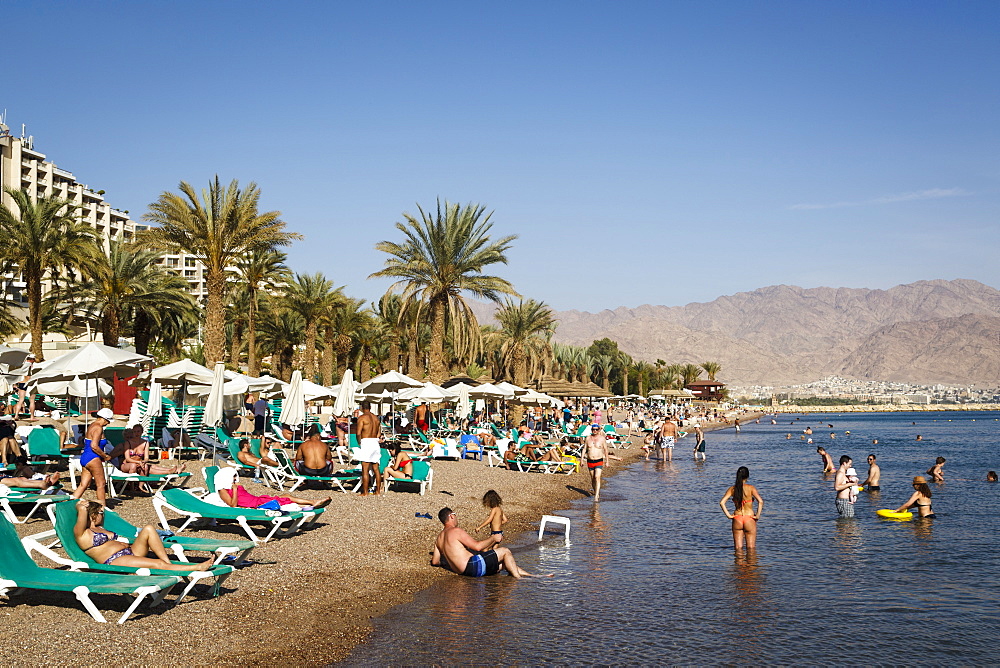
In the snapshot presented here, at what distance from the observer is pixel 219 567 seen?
7.77 metres

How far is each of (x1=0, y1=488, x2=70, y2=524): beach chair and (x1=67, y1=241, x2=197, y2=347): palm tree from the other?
2165 cm

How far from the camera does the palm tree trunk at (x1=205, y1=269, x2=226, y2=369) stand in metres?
26.0

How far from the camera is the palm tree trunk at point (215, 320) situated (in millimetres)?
25970

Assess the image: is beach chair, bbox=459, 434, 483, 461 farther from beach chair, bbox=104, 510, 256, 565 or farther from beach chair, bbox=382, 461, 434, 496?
beach chair, bbox=104, 510, 256, 565

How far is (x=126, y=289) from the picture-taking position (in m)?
32.7

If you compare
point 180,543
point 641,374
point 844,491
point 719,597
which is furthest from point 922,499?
point 641,374

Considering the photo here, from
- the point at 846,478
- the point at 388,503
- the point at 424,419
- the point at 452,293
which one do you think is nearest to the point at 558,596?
the point at 388,503

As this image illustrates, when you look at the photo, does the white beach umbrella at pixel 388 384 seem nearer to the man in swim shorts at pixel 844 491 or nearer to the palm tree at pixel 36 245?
the palm tree at pixel 36 245

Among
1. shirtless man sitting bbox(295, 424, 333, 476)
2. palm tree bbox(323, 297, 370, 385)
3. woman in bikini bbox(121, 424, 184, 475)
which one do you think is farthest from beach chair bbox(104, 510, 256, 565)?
palm tree bbox(323, 297, 370, 385)

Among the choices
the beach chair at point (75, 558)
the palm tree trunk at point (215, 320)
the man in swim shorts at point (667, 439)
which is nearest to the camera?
the beach chair at point (75, 558)

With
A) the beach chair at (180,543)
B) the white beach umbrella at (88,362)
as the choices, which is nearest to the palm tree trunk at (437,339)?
the white beach umbrella at (88,362)

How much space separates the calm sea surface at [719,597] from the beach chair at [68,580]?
6.33 ft

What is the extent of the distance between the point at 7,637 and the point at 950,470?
32217mm

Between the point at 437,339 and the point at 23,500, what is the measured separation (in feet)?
65.7
